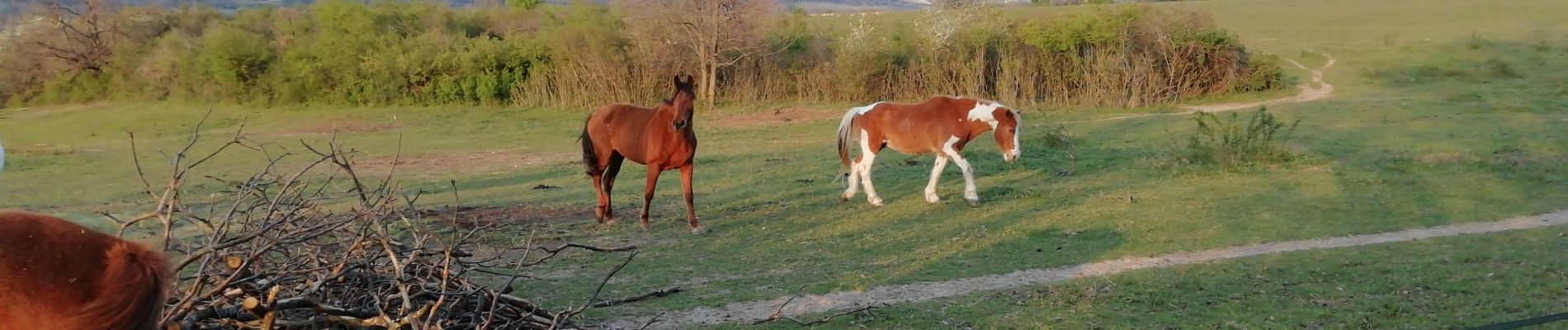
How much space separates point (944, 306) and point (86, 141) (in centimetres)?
1897

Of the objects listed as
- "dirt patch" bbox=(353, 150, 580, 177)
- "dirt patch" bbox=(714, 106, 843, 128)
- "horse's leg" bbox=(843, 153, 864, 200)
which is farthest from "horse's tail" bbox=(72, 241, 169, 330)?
"dirt patch" bbox=(714, 106, 843, 128)

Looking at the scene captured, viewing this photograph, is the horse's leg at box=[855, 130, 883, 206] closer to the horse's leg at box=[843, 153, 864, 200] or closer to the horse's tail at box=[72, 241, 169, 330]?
the horse's leg at box=[843, 153, 864, 200]

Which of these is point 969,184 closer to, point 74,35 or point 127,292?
point 127,292

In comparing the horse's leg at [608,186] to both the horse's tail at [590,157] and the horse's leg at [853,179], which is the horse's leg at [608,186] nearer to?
the horse's tail at [590,157]

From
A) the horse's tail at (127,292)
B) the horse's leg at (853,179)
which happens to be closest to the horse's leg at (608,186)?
the horse's leg at (853,179)

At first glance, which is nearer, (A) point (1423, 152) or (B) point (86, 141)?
(A) point (1423, 152)

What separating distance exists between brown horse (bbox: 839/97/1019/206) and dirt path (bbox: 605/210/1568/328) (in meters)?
2.88

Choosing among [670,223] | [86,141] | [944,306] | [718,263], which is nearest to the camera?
[944,306]

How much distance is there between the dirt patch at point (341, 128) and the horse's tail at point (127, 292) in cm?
1870

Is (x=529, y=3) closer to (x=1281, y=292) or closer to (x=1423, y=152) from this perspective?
(x=1423, y=152)

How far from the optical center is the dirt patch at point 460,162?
14492 mm

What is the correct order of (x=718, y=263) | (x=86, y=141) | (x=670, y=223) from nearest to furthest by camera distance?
(x=718, y=263) < (x=670, y=223) < (x=86, y=141)

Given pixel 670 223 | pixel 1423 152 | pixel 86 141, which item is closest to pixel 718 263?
pixel 670 223

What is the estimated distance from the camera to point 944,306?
6.11 meters
